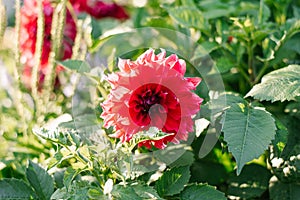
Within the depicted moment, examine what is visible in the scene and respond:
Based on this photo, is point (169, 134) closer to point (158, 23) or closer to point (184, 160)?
point (184, 160)

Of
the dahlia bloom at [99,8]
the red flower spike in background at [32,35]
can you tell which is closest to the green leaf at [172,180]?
the red flower spike in background at [32,35]

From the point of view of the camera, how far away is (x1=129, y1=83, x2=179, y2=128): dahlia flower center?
0.83 m

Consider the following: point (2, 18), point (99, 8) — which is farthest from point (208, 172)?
point (99, 8)

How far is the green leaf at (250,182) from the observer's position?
1.03m

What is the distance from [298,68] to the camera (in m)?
0.93

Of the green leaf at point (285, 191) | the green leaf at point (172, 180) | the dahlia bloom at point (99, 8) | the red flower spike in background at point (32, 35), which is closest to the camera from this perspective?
the green leaf at point (172, 180)

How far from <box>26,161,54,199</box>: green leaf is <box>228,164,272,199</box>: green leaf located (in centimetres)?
34

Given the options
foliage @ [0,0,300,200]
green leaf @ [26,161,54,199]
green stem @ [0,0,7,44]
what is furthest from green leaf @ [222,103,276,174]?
green stem @ [0,0,7,44]

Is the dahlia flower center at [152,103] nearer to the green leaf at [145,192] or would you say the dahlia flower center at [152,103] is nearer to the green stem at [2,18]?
the green leaf at [145,192]

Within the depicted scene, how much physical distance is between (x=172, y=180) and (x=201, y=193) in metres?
0.05

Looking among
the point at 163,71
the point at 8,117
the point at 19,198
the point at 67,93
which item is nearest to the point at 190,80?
A: the point at 163,71

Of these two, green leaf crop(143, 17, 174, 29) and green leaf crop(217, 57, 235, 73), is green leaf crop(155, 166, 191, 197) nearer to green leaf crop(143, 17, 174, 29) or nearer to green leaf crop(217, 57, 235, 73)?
green leaf crop(217, 57, 235, 73)

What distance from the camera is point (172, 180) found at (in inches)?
35.6

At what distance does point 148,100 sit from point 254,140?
0.55 ft
